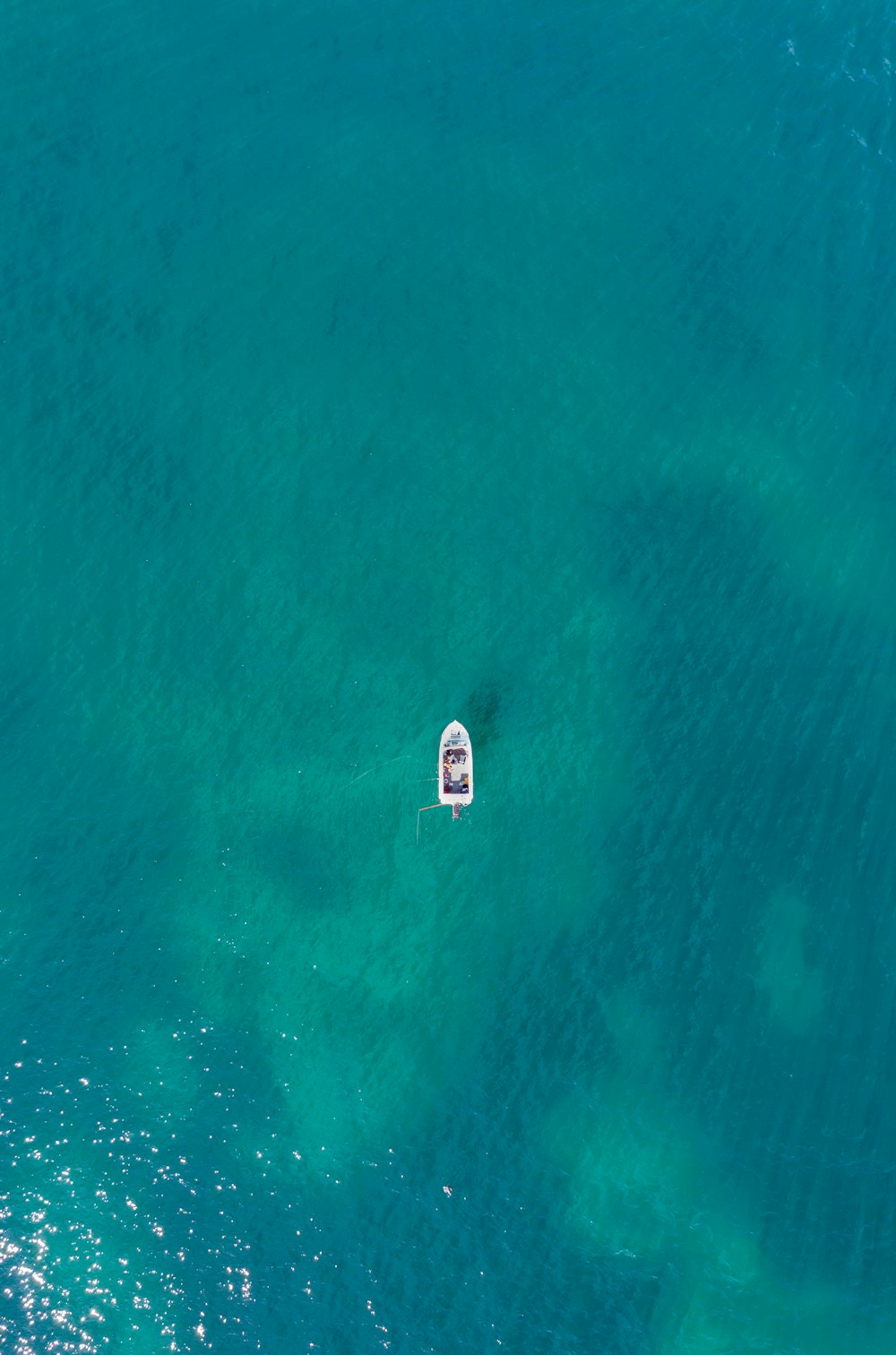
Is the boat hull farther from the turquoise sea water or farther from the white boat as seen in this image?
the turquoise sea water

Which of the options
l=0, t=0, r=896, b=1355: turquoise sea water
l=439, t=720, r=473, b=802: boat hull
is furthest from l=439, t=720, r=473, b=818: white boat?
l=0, t=0, r=896, b=1355: turquoise sea water

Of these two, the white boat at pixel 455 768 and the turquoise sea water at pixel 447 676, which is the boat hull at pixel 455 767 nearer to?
the white boat at pixel 455 768

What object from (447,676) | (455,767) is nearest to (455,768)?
(455,767)

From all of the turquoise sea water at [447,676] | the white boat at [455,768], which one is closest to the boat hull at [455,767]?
the white boat at [455,768]

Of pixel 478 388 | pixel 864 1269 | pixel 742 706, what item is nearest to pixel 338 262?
pixel 478 388

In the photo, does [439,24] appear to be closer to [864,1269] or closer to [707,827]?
[707,827]

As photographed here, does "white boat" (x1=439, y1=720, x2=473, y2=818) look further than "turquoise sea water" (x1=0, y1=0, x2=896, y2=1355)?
Yes
